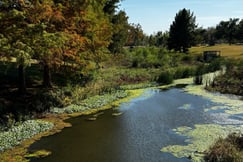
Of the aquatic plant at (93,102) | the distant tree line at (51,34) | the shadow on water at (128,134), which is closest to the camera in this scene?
the shadow on water at (128,134)

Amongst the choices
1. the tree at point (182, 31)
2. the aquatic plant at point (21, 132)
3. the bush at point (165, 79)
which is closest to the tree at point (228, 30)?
the tree at point (182, 31)

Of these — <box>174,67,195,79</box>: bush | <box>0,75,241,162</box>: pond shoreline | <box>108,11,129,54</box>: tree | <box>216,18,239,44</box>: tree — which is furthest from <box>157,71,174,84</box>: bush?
<box>216,18,239,44</box>: tree

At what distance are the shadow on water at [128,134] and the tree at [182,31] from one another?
102 feet

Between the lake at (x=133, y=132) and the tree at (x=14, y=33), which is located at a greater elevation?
the tree at (x=14, y=33)

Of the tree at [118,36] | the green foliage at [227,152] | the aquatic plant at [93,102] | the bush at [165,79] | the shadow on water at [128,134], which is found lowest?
Answer: the shadow on water at [128,134]

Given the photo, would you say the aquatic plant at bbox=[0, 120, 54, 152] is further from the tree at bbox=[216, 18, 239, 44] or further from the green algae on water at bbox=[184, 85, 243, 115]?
the tree at bbox=[216, 18, 239, 44]

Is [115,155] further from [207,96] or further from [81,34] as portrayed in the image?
[207,96]

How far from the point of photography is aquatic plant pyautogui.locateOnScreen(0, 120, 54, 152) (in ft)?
39.7

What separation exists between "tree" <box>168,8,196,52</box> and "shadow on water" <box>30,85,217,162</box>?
3111 centimetres

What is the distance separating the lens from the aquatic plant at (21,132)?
12.1 m

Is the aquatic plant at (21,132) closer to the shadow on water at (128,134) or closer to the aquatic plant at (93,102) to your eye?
the shadow on water at (128,134)

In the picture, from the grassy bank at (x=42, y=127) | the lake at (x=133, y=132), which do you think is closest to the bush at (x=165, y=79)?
the grassy bank at (x=42, y=127)

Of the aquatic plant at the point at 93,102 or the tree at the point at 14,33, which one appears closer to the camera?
the tree at the point at 14,33

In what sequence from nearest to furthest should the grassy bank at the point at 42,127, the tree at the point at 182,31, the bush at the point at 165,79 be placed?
1. the grassy bank at the point at 42,127
2. the bush at the point at 165,79
3. the tree at the point at 182,31
